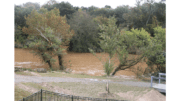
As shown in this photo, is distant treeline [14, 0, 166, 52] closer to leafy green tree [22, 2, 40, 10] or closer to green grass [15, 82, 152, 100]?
leafy green tree [22, 2, 40, 10]

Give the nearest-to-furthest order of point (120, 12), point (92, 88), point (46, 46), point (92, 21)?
point (92, 88), point (46, 46), point (92, 21), point (120, 12)

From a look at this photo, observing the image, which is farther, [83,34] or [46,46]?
[83,34]

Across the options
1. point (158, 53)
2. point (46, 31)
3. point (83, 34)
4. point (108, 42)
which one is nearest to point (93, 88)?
point (108, 42)

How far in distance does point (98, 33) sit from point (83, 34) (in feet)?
34.7

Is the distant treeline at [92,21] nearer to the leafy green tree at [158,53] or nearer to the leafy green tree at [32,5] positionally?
the leafy green tree at [32,5]

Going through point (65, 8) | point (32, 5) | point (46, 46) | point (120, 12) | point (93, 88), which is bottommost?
point (93, 88)

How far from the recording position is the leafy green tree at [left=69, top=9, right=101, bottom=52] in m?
16.8

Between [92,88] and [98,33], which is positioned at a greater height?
[98,33]

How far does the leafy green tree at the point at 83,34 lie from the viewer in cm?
1677

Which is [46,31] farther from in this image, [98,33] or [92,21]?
[92,21]

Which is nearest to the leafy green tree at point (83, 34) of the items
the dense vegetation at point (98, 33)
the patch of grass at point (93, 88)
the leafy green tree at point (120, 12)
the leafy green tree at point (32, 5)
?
the dense vegetation at point (98, 33)

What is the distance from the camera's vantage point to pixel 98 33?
679 cm
